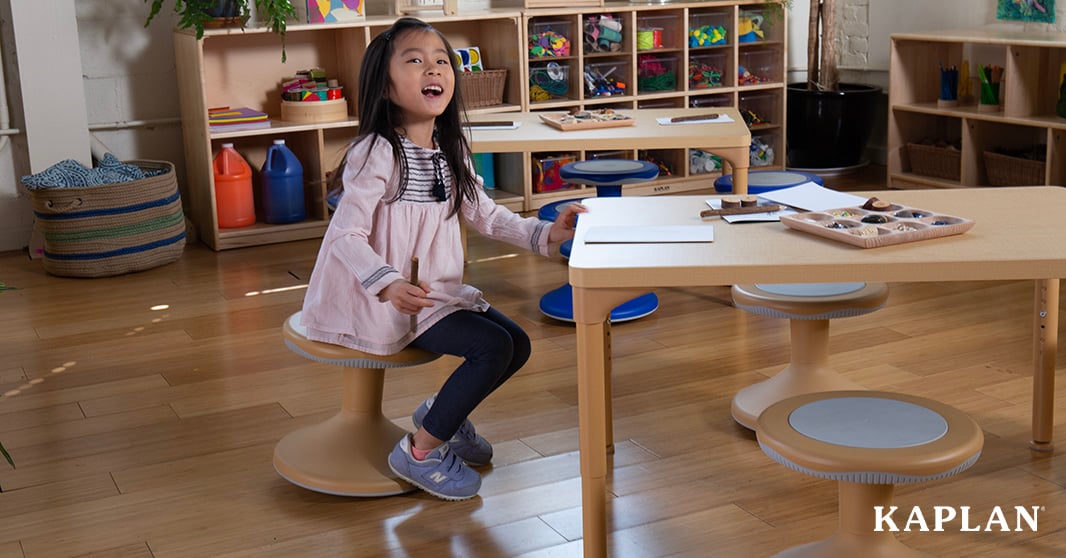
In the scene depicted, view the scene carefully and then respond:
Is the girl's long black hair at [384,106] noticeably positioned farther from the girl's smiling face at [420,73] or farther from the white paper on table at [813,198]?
the white paper on table at [813,198]

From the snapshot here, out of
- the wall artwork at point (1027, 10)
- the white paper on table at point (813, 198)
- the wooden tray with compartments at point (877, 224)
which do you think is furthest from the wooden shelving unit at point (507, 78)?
the wooden tray with compartments at point (877, 224)

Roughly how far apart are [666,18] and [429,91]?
11.5 feet

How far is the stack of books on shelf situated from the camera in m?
4.88

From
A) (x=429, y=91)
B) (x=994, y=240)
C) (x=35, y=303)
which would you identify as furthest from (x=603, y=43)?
(x=994, y=240)

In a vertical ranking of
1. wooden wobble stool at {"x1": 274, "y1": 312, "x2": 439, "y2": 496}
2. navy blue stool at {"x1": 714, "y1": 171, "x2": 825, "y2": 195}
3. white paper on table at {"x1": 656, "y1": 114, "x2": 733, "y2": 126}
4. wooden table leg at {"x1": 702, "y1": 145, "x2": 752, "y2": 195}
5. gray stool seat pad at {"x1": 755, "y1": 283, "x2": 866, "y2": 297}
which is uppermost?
white paper on table at {"x1": 656, "y1": 114, "x2": 733, "y2": 126}

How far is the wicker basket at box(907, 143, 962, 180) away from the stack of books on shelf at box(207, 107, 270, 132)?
9.92 ft

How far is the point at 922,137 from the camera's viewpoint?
5.85 meters

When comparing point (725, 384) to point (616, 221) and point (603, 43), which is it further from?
point (603, 43)

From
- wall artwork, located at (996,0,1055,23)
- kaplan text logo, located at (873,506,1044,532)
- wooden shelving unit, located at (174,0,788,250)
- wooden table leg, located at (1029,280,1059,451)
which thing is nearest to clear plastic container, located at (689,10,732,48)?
wooden shelving unit, located at (174,0,788,250)

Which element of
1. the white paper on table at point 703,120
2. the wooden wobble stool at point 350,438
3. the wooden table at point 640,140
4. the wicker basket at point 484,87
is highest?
the wicker basket at point 484,87

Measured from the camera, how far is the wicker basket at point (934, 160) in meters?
5.45

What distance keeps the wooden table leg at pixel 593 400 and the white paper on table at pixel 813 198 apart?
A: 1.75ft

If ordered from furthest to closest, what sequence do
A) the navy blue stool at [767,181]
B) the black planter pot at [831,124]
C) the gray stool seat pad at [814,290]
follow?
the black planter pot at [831,124] < the navy blue stool at [767,181] < the gray stool seat pad at [814,290]

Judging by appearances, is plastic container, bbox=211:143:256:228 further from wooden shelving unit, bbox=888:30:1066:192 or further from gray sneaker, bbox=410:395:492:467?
wooden shelving unit, bbox=888:30:1066:192
